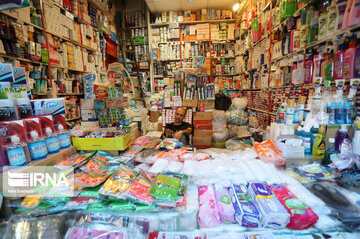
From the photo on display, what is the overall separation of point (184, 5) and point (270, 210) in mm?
6407

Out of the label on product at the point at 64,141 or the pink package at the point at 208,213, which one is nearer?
the pink package at the point at 208,213

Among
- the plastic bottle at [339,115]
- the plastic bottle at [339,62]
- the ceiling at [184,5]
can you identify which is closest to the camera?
the plastic bottle at [339,115]

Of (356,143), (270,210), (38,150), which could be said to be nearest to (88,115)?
(38,150)

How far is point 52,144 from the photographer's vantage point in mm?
1238

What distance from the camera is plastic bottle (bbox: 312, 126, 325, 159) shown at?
141cm

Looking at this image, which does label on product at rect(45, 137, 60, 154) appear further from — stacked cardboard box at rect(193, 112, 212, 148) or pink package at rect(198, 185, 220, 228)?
stacked cardboard box at rect(193, 112, 212, 148)

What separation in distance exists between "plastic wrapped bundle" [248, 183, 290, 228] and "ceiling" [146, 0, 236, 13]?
6.01m

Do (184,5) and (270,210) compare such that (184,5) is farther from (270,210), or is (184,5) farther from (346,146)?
(270,210)

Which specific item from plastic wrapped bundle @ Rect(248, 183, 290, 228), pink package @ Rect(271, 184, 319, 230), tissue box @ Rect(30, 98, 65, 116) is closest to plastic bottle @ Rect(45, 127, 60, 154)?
tissue box @ Rect(30, 98, 65, 116)

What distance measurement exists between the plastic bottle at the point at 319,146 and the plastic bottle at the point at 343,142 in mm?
118

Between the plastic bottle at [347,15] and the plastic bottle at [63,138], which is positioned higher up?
the plastic bottle at [347,15]

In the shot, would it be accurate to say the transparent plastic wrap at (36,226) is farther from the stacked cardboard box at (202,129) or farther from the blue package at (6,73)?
the stacked cardboard box at (202,129)

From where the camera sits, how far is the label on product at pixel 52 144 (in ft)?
4.01

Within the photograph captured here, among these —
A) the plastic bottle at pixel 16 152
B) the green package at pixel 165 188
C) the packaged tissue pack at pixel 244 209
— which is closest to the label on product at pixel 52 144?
the plastic bottle at pixel 16 152
